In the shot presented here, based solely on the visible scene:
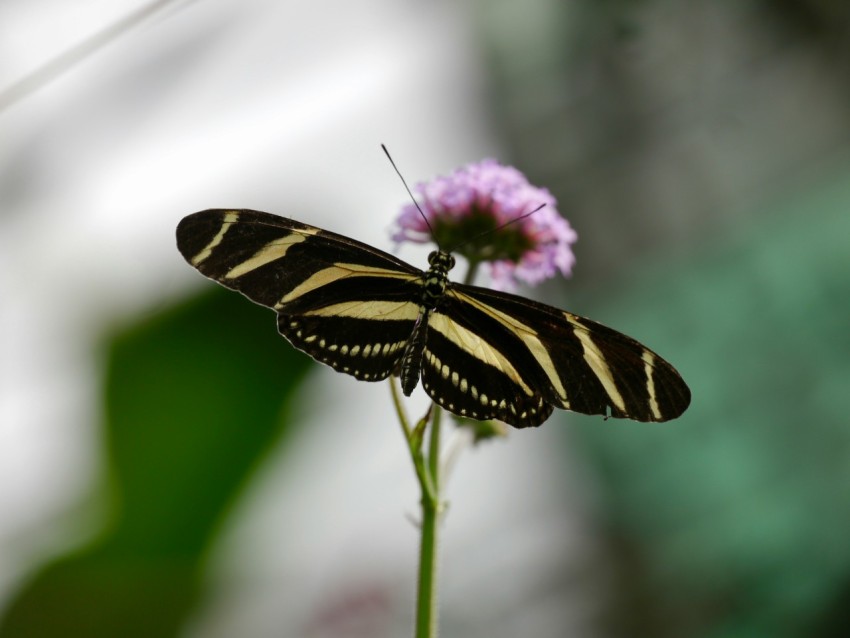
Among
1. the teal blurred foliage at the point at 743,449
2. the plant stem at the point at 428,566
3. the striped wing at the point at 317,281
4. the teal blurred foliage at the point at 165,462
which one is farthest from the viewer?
Result: the teal blurred foliage at the point at 743,449

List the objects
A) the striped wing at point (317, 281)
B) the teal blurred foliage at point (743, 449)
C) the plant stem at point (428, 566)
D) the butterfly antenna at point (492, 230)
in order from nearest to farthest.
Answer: the plant stem at point (428, 566) → the striped wing at point (317, 281) → the butterfly antenna at point (492, 230) → the teal blurred foliage at point (743, 449)

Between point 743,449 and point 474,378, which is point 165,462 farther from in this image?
point 743,449

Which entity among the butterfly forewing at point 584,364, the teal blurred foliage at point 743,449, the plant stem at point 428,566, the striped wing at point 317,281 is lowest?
the plant stem at point 428,566

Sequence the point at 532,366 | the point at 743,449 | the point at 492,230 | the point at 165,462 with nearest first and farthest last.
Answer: the point at 532,366
the point at 492,230
the point at 165,462
the point at 743,449

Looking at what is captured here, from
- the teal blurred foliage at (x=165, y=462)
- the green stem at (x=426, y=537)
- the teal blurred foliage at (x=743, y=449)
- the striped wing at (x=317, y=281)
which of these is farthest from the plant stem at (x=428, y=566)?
the teal blurred foliage at (x=743, y=449)

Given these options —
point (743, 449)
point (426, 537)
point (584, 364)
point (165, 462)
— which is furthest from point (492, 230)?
point (743, 449)

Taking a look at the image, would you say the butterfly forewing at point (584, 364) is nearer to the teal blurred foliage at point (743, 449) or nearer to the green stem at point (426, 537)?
the green stem at point (426, 537)
